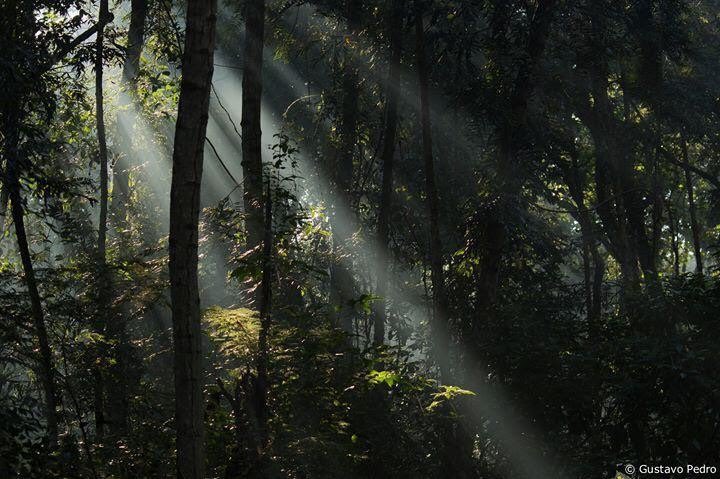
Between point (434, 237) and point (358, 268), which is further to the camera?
point (358, 268)

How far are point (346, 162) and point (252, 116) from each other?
663cm

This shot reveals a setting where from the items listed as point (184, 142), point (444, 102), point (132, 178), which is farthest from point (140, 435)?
point (132, 178)

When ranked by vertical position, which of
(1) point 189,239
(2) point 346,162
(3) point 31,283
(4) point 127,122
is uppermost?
(4) point 127,122

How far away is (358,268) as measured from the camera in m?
17.7

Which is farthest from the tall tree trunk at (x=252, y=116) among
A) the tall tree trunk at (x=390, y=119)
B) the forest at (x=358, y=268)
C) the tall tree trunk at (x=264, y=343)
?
the tall tree trunk at (x=390, y=119)

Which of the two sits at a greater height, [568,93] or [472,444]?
[568,93]

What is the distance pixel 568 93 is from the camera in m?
14.9

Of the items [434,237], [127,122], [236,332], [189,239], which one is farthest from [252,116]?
[127,122]

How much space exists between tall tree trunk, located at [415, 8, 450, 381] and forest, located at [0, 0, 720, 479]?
0.04m

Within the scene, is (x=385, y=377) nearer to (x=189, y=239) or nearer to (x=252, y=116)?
(x=189, y=239)

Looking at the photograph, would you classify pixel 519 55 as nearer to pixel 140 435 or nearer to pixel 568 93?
pixel 568 93

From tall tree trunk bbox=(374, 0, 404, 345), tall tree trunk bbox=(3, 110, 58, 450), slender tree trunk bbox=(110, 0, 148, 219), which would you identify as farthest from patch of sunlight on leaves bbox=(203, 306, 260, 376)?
slender tree trunk bbox=(110, 0, 148, 219)

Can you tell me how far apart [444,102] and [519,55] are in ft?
11.6

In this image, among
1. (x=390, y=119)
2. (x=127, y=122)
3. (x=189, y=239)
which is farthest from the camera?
(x=127, y=122)
